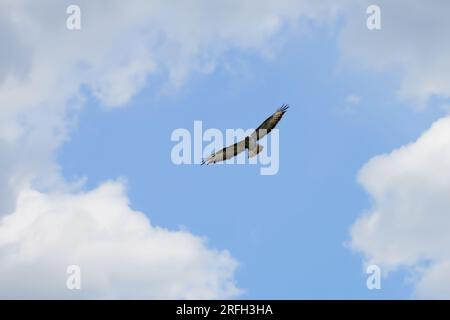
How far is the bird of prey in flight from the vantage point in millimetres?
66438

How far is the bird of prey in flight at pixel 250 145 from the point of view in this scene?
6644 centimetres

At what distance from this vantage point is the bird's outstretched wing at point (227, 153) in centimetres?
6638

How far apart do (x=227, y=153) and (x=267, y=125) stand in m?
4.09

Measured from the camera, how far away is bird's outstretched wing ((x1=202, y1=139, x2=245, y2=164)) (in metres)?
66.4

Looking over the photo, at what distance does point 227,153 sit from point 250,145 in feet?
6.63

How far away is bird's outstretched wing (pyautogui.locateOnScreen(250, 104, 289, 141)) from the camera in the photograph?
219 feet

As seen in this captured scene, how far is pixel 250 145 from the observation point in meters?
66.5

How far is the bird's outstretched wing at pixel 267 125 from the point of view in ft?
219
